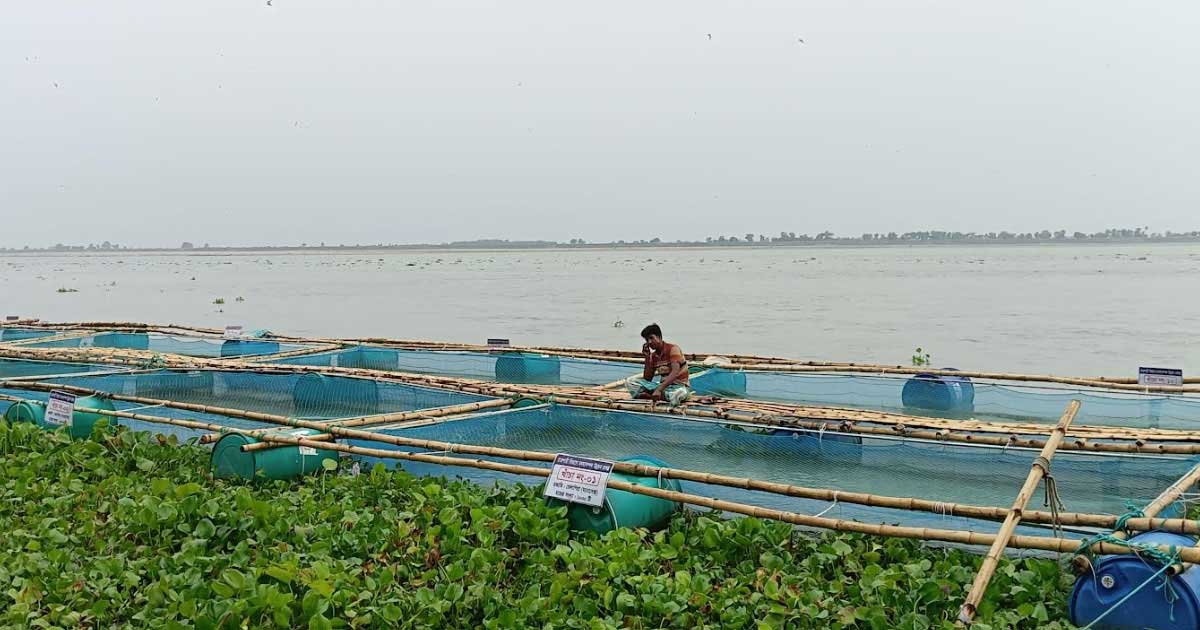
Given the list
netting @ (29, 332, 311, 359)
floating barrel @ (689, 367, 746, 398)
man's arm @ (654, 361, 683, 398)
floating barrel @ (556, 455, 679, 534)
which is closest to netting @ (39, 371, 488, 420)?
man's arm @ (654, 361, 683, 398)

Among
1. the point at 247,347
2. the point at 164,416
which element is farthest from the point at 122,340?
the point at 164,416

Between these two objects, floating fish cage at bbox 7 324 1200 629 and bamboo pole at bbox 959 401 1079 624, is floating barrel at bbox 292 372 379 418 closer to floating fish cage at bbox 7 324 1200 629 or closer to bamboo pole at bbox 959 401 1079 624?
floating fish cage at bbox 7 324 1200 629

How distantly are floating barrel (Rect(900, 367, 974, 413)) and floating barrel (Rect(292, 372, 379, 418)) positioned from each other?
506 cm

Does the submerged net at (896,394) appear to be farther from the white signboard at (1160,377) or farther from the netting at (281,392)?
the netting at (281,392)

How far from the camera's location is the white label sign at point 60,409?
669 cm

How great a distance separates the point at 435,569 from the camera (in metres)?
4.07

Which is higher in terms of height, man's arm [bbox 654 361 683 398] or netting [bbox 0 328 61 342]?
man's arm [bbox 654 361 683 398]

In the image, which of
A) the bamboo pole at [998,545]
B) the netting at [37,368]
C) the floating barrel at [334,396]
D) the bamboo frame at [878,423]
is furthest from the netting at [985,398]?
the netting at [37,368]

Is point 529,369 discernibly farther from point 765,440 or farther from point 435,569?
point 435,569

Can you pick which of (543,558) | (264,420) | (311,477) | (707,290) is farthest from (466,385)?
(707,290)

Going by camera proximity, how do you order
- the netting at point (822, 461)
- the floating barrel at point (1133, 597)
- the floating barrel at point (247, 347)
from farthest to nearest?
1. the floating barrel at point (247, 347)
2. the netting at point (822, 461)
3. the floating barrel at point (1133, 597)

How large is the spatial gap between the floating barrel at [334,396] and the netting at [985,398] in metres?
3.22

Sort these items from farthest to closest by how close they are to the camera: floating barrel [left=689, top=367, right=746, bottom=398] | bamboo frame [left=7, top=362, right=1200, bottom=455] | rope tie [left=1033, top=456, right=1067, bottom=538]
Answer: floating barrel [left=689, top=367, right=746, bottom=398] → bamboo frame [left=7, top=362, right=1200, bottom=455] → rope tie [left=1033, top=456, right=1067, bottom=538]

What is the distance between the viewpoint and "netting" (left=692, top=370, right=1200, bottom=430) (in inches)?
300
